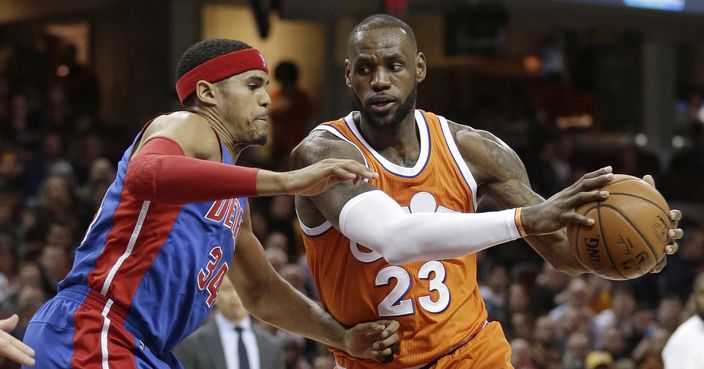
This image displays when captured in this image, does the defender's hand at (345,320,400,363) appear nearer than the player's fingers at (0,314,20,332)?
No

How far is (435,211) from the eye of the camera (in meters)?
4.74

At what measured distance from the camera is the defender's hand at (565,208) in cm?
405

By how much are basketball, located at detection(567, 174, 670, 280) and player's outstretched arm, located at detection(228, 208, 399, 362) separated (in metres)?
0.91

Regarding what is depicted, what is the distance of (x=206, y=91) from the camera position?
14.1 feet

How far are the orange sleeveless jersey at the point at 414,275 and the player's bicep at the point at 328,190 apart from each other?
0.30 feet

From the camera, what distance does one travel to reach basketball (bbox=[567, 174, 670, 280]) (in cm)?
409

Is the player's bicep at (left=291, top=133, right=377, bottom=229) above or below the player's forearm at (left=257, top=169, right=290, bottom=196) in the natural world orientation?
below

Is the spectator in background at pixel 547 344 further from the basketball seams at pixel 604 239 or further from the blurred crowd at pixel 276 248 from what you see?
the basketball seams at pixel 604 239

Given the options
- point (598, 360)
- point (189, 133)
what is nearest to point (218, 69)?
point (189, 133)

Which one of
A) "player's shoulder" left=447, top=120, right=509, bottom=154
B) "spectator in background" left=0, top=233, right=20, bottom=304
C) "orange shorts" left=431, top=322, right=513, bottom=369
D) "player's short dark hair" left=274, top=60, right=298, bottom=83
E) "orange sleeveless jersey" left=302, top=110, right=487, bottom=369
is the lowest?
"spectator in background" left=0, top=233, right=20, bottom=304

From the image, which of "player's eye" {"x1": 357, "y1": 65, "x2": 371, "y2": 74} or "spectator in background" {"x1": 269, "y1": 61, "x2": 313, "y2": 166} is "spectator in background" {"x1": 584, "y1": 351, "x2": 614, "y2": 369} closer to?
"spectator in background" {"x1": 269, "y1": 61, "x2": 313, "y2": 166}

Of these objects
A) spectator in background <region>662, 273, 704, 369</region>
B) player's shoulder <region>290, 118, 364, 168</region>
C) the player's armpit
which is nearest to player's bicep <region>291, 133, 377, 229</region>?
player's shoulder <region>290, 118, 364, 168</region>

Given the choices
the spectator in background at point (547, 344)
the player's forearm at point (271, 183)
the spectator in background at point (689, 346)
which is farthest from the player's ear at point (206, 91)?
the spectator in background at point (547, 344)

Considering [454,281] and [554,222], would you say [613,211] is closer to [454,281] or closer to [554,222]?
[554,222]
